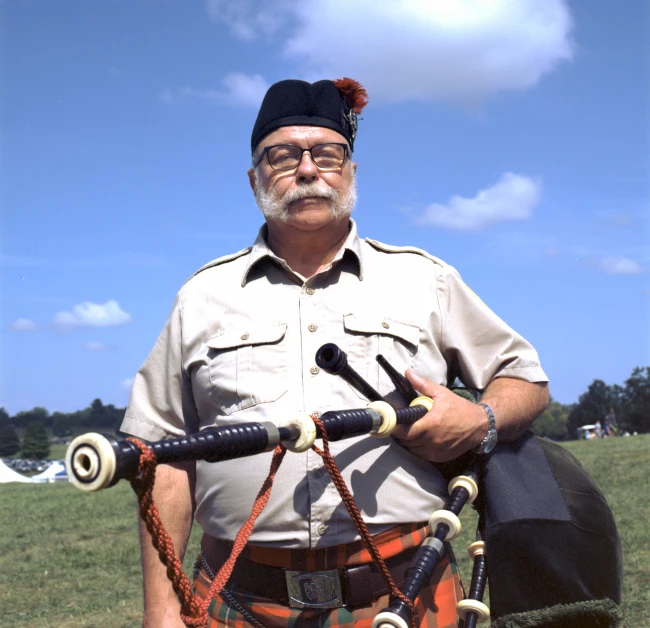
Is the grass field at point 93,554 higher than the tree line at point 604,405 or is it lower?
lower

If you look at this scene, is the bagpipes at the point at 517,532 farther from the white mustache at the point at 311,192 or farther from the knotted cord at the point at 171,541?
the white mustache at the point at 311,192

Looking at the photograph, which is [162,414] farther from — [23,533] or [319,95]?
[23,533]

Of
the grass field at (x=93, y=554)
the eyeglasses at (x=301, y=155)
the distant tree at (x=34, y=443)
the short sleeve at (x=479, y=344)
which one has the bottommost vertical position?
the grass field at (x=93, y=554)

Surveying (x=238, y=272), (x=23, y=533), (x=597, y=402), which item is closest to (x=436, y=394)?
(x=238, y=272)

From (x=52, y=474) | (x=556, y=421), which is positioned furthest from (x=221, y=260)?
(x=556, y=421)

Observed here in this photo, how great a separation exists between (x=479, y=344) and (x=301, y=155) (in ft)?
3.14

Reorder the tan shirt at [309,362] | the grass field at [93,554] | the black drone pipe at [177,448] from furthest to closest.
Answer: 1. the grass field at [93,554]
2. the tan shirt at [309,362]
3. the black drone pipe at [177,448]

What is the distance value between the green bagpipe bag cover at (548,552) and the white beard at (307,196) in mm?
Answer: 1068

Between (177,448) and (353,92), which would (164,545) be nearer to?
(177,448)

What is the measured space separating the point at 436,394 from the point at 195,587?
112 centimetres

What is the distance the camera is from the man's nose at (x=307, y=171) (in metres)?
2.80

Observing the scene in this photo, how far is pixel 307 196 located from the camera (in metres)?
2.78

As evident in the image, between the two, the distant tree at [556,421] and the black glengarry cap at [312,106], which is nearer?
the black glengarry cap at [312,106]

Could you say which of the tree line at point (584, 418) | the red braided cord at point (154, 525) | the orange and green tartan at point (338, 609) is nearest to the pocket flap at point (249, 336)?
the orange and green tartan at point (338, 609)
